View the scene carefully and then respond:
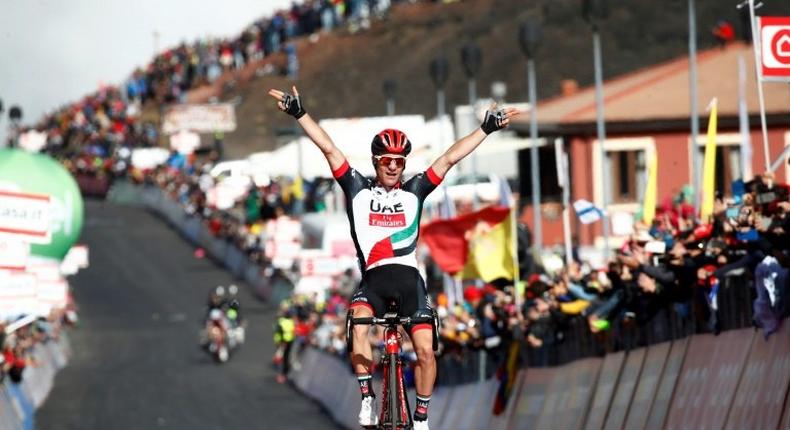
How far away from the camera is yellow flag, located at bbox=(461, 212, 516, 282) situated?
85.0 ft

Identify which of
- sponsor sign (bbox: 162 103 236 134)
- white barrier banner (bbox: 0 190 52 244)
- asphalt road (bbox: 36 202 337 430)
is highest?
sponsor sign (bbox: 162 103 236 134)

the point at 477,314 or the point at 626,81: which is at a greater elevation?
the point at 626,81

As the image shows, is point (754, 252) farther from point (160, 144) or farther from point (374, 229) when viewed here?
point (160, 144)

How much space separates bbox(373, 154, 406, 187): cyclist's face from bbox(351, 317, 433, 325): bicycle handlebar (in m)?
1.01

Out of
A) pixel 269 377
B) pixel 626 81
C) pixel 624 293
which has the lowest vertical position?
pixel 269 377

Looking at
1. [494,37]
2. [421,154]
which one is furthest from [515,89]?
[421,154]

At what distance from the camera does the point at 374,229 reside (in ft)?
48.4

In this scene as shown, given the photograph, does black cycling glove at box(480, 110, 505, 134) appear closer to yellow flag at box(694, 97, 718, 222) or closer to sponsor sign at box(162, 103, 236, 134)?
yellow flag at box(694, 97, 718, 222)

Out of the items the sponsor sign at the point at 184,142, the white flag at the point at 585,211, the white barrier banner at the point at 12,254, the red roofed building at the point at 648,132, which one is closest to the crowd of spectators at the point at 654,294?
the white flag at the point at 585,211

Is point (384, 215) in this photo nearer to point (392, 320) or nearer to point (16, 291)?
point (392, 320)

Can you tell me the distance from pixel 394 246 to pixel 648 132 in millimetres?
36211

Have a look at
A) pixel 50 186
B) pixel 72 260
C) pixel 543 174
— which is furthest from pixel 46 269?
pixel 543 174

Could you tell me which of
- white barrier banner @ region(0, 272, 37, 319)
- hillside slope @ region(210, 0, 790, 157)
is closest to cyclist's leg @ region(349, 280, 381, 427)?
white barrier banner @ region(0, 272, 37, 319)

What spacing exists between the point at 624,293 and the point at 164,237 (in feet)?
202
